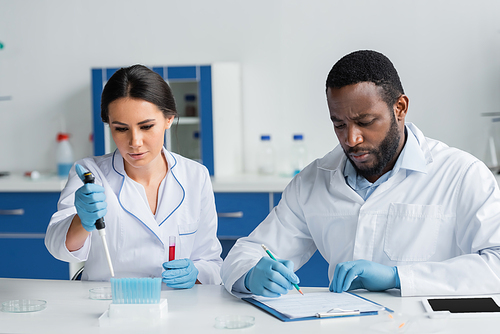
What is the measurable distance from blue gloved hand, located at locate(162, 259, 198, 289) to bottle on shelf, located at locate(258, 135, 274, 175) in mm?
1642

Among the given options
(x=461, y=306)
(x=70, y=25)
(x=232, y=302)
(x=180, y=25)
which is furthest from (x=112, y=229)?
(x=70, y=25)

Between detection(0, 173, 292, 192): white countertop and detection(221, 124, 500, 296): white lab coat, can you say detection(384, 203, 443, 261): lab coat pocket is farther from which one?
detection(0, 173, 292, 192): white countertop

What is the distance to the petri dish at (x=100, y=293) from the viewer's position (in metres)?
1.29

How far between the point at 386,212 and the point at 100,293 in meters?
0.80

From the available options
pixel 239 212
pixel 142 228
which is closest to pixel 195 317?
pixel 142 228

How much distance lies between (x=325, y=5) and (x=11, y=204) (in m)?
2.17

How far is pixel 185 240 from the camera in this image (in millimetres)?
1694

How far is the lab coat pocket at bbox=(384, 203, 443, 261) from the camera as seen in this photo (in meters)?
1.38

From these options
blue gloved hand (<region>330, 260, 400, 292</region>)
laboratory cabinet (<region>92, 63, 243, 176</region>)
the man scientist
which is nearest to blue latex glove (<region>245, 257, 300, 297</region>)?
the man scientist

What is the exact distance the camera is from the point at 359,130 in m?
1.35

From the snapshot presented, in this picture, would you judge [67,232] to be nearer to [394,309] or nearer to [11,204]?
[394,309]

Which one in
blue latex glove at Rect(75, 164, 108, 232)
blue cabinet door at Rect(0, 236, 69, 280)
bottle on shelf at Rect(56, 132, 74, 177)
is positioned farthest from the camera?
bottle on shelf at Rect(56, 132, 74, 177)

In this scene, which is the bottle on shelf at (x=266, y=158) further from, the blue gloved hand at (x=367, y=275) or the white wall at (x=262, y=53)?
the blue gloved hand at (x=367, y=275)

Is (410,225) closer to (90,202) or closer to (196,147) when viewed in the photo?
(90,202)
